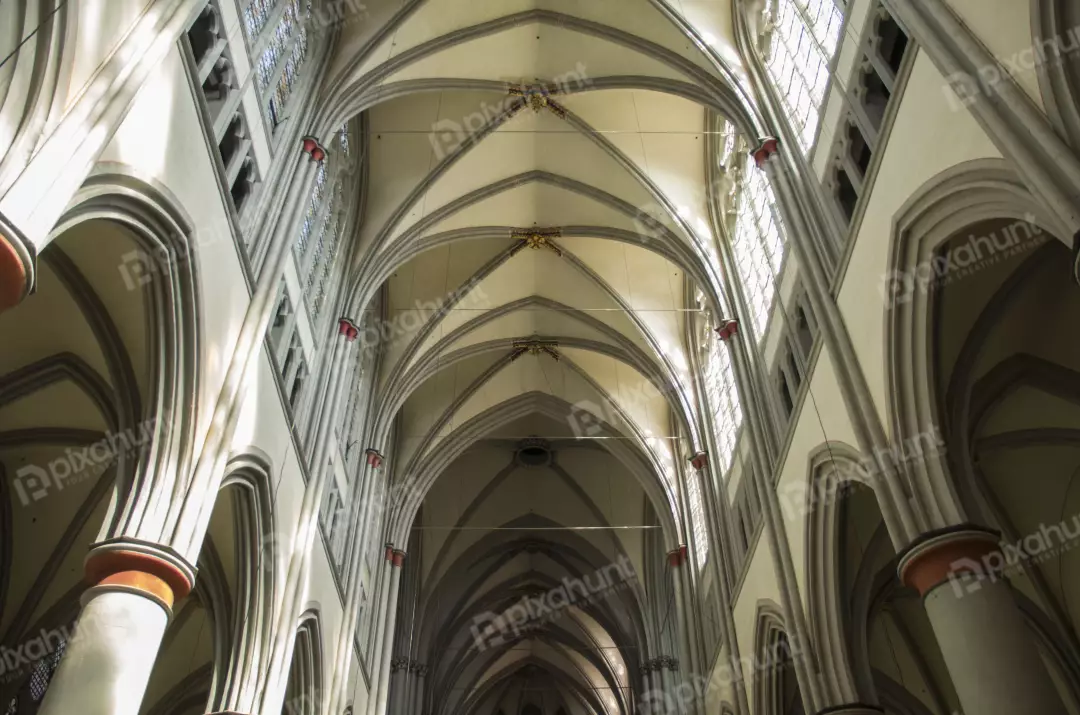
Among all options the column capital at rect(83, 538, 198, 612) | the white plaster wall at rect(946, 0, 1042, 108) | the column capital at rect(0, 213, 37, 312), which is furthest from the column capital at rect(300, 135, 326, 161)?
the white plaster wall at rect(946, 0, 1042, 108)

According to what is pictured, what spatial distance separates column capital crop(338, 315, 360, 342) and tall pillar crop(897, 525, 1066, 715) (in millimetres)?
10582

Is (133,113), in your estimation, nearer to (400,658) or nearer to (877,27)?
(877,27)

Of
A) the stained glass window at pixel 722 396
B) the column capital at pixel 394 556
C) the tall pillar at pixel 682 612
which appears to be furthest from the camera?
the column capital at pixel 394 556

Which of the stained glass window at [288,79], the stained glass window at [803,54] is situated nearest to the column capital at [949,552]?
the stained glass window at [803,54]

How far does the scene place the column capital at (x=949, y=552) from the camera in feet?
27.0

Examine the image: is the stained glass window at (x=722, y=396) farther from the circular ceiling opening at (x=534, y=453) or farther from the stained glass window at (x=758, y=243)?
the circular ceiling opening at (x=534, y=453)

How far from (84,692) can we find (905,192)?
8.46 meters

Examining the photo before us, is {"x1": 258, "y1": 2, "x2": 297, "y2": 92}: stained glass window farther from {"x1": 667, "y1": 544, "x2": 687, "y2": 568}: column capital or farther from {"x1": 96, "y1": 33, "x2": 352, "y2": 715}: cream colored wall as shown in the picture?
{"x1": 667, "y1": 544, "x2": 687, "y2": 568}: column capital

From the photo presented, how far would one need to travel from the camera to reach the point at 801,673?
39.7ft

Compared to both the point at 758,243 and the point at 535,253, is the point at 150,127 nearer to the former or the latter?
the point at 758,243

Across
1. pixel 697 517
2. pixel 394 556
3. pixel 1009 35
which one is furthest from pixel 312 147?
pixel 697 517

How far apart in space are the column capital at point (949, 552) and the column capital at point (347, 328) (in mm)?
10700

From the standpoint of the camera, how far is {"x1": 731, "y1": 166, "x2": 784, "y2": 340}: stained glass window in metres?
15.2

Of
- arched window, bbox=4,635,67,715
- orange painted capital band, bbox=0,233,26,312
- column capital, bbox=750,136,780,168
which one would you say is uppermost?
column capital, bbox=750,136,780,168
